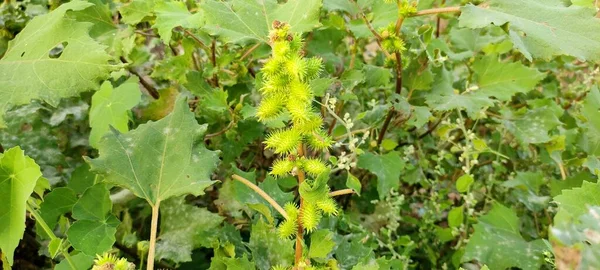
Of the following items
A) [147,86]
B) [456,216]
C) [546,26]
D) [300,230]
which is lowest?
[456,216]

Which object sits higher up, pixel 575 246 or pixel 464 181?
pixel 575 246

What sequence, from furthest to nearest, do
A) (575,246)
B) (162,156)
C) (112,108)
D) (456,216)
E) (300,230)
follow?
(456,216) < (112,108) < (162,156) < (300,230) < (575,246)

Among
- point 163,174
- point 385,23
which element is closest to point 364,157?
point 385,23

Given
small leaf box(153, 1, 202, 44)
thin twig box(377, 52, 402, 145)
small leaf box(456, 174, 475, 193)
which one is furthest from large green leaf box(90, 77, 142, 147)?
small leaf box(456, 174, 475, 193)

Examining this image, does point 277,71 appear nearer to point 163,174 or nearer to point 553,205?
point 163,174

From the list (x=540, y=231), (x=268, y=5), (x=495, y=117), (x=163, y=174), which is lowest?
(x=540, y=231)

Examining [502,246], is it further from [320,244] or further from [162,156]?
[162,156]

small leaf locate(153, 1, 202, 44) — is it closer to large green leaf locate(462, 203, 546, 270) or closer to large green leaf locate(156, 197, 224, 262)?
large green leaf locate(156, 197, 224, 262)

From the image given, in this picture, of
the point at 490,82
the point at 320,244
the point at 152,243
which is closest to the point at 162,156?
the point at 152,243
